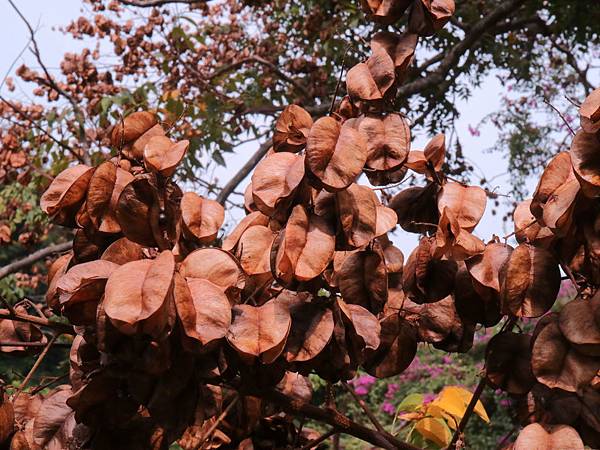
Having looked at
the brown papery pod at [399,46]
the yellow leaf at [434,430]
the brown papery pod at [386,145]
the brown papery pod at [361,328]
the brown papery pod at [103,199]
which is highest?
the brown papery pod at [399,46]

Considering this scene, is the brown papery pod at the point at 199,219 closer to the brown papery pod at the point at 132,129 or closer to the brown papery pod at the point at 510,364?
the brown papery pod at the point at 132,129

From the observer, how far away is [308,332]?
94 centimetres

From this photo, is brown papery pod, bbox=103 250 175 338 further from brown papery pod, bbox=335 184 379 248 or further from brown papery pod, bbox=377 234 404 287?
brown papery pod, bbox=377 234 404 287

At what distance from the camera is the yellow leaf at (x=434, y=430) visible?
6.52 feet

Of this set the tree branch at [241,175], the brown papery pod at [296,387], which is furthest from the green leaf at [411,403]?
the tree branch at [241,175]

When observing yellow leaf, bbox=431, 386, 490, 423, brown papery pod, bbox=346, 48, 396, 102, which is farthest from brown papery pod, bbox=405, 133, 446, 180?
yellow leaf, bbox=431, 386, 490, 423

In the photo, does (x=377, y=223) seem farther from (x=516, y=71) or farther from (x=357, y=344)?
(x=516, y=71)

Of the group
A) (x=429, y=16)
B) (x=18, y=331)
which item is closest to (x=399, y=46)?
(x=429, y=16)

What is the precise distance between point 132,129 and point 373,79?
36 cm

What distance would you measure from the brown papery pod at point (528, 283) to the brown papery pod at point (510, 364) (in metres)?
0.07

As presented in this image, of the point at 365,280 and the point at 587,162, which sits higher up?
the point at 587,162

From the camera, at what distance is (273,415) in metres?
1.38

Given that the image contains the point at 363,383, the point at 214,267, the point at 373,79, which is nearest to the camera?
the point at 214,267

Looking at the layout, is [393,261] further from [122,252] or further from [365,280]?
[122,252]
